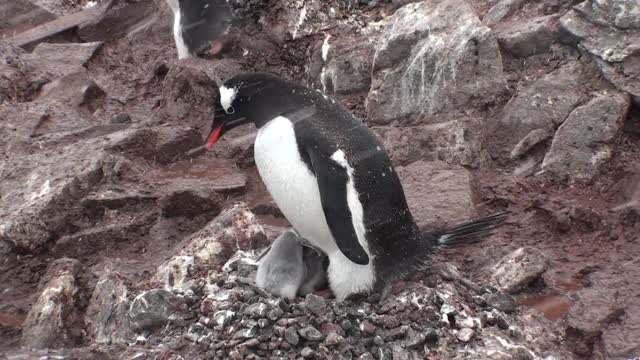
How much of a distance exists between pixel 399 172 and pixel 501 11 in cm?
152

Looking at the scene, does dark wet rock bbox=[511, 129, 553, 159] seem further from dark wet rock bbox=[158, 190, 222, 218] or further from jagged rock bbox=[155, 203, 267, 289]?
dark wet rock bbox=[158, 190, 222, 218]

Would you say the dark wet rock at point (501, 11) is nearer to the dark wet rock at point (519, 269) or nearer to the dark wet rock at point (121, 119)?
the dark wet rock at point (519, 269)

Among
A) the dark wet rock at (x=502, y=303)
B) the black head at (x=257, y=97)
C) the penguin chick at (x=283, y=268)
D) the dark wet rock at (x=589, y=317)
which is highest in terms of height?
the black head at (x=257, y=97)

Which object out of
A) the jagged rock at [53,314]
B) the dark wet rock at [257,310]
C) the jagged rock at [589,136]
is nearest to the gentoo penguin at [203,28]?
the jagged rock at [53,314]

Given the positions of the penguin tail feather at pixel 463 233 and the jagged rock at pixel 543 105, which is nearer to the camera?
the penguin tail feather at pixel 463 233

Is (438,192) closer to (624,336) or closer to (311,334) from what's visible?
(624,336)

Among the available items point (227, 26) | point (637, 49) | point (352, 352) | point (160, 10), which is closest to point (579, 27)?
point (637, 49)

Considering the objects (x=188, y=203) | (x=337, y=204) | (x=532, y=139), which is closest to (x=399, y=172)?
(x=532, y=139)

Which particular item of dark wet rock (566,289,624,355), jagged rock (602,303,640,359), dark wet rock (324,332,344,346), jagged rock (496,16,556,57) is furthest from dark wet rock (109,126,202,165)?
jagged rock (602,303,640,359)

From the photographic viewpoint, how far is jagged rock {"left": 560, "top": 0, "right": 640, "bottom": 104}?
4.20 m

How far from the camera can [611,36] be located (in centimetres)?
435

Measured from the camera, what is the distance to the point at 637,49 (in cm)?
419

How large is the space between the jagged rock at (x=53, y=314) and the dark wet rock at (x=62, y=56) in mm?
3145

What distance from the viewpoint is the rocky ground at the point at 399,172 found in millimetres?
3078
